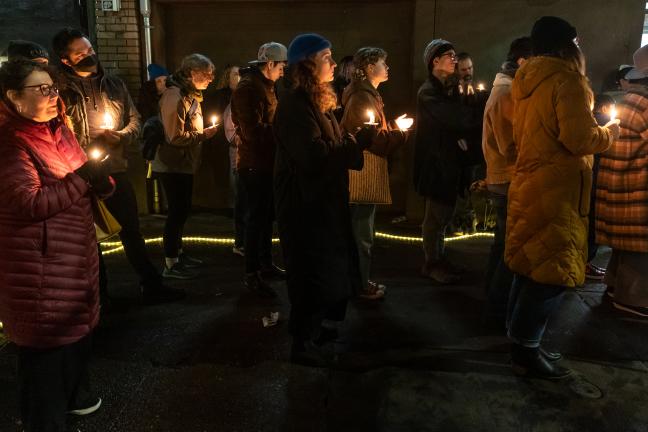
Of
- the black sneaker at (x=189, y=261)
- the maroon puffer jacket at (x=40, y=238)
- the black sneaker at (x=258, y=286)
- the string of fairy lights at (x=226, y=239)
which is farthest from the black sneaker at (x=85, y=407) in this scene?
the string of fairy lights at (x=226, y=239)

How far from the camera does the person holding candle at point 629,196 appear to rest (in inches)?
164

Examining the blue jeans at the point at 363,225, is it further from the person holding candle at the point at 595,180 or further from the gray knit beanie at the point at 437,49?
the person holding candle at the point at 595,180

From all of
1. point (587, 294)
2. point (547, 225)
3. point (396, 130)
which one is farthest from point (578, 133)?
point (587, 294)

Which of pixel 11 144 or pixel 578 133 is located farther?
pixel 578 133

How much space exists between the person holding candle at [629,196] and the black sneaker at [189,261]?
383cm

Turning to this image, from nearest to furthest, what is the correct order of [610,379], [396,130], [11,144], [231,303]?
[11,144] → [610,379] → [396,130] → [231,303]

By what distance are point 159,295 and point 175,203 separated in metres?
0.90

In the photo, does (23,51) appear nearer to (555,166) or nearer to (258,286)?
(258,286)

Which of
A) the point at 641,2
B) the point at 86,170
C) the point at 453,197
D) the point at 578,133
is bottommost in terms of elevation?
the point at 453,197

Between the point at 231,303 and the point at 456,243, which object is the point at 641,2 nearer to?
the point at 456,243

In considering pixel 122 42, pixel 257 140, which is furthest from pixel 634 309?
pixel 122 42

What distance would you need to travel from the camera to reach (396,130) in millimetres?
4086

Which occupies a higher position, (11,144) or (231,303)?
(11,144)

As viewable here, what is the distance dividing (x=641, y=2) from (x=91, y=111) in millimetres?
6753
